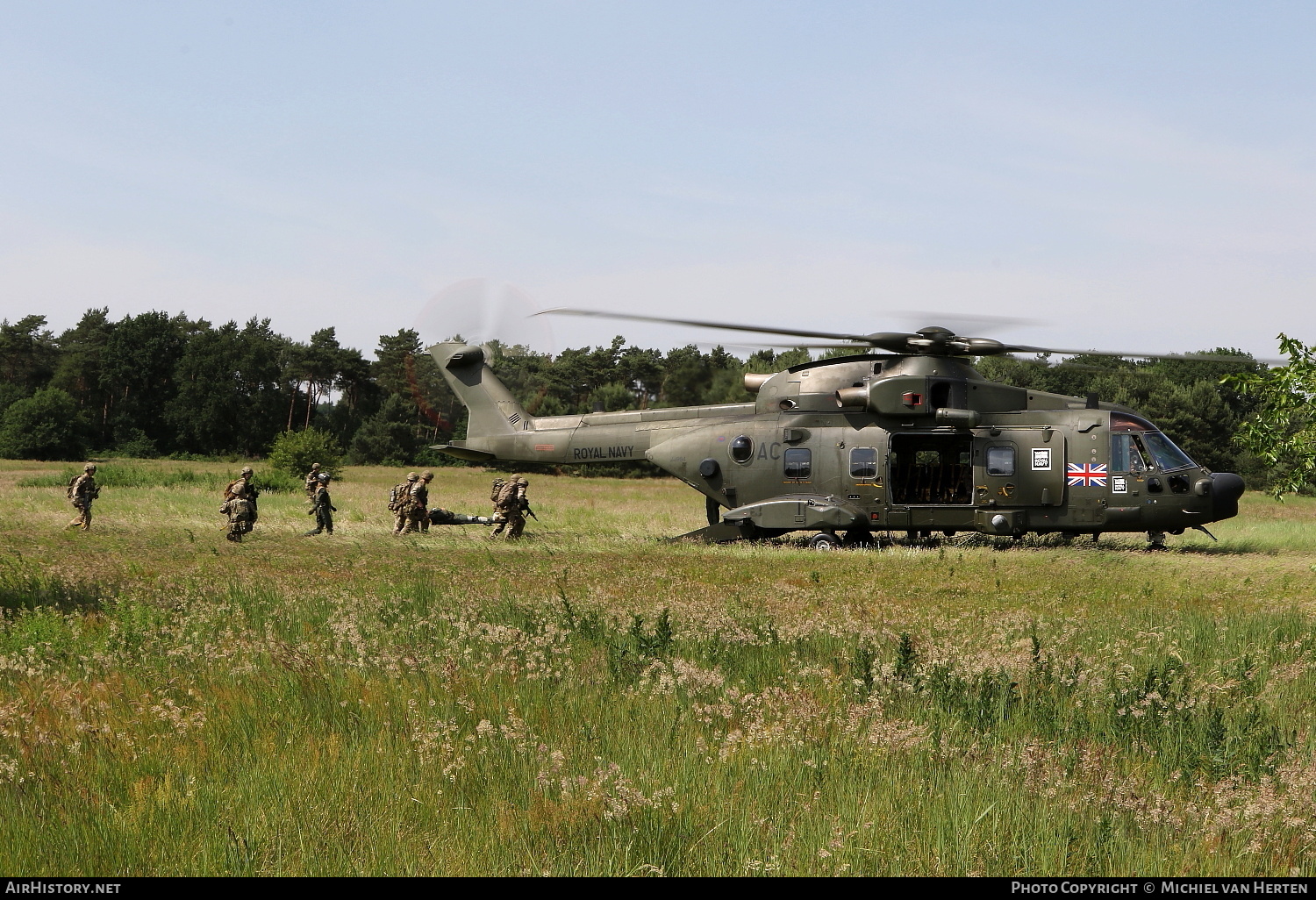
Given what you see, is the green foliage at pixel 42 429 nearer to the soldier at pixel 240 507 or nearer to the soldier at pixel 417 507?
the soldier at pixel 417 507

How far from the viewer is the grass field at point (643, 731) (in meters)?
4.25

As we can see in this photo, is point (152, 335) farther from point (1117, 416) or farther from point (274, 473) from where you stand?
point (1117, 416)

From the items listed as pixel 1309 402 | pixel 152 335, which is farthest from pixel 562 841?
pixel 152 335

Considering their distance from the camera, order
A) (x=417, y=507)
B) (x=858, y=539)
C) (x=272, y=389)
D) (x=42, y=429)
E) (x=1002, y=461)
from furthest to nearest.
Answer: (x=272, y=389), (x=42, y=429), (x=417, y=507), (x=858, y=539), (x=1002, y=461)

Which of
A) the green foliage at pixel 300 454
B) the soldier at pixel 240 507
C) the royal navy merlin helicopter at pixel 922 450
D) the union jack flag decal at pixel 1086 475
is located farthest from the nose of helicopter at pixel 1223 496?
the green foliage at pixel 300 454

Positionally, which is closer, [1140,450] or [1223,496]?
[1223,496]

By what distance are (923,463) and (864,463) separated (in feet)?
6.30

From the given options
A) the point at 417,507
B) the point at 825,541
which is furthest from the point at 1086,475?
the point at 417,507

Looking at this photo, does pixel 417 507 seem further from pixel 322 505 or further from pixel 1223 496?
pixel 1223 496

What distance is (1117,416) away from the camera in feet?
64.1

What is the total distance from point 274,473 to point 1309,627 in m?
36.9

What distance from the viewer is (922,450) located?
20203 millimetres

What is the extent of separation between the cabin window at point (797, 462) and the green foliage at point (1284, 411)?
7.06 meters

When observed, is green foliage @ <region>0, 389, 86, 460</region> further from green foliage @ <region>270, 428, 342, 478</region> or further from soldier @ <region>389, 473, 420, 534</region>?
soldier @ <region>389, 473, 420, 534</region>
